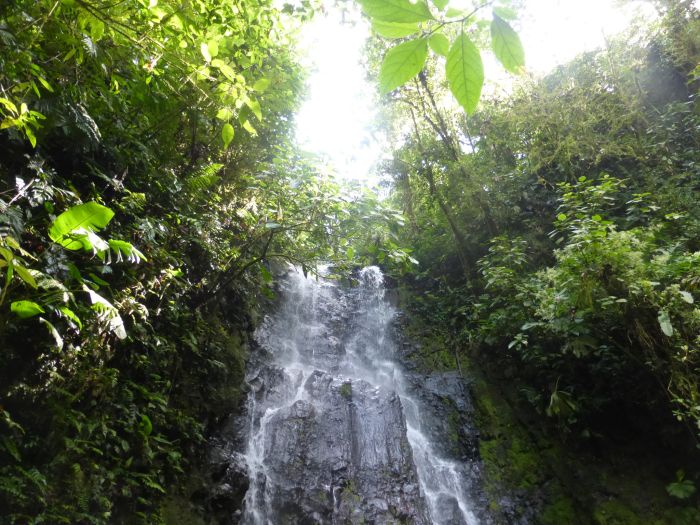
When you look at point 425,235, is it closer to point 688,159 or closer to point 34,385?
point 688,159

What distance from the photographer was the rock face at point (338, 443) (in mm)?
4801

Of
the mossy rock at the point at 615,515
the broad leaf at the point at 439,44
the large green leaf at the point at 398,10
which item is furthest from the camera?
the mossy rock at the point at 615,515

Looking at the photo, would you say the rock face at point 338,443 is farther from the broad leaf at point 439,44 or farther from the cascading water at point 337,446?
the broad leaf at point 439,44

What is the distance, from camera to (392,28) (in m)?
0.85

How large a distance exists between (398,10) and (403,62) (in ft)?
0.34

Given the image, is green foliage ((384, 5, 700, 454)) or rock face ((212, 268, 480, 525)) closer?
green foliage ((384, 5, 700, 454))

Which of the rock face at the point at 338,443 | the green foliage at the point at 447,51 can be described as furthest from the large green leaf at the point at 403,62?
the rock face at the point at 338,443

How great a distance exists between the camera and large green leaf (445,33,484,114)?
0.83 meters

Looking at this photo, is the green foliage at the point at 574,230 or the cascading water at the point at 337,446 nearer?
the green foliage at the point at 574,230

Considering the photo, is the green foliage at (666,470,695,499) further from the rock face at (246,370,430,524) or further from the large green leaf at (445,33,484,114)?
the large green leaf at (445,33,484,114)

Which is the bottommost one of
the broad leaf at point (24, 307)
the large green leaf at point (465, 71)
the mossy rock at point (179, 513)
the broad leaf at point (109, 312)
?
the mossy rock at point (179, 513)

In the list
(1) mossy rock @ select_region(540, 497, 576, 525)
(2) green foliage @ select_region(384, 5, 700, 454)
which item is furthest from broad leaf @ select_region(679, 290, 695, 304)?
(1) mossy rock @ select_region(540, 497, 576, 525)

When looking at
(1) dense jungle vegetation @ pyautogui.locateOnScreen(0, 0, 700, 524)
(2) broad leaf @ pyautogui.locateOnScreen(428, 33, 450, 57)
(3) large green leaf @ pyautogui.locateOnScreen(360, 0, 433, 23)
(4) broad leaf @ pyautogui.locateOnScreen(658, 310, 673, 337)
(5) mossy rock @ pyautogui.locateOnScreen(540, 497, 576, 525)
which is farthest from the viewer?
(5) mossy rock @ pyautogui.locateOnScreen(540, 497, 576, 525)

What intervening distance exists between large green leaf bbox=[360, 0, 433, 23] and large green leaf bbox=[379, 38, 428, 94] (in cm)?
5
